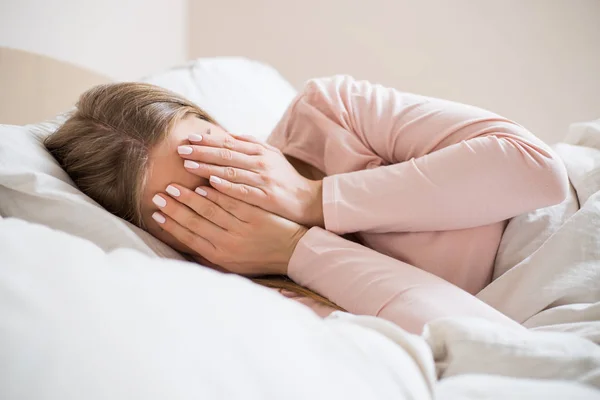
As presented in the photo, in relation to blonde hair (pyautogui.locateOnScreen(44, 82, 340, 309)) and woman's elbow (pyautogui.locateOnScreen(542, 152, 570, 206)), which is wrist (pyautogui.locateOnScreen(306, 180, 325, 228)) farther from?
woman's elbow (pyautogui.locateOnScreen(542, 152, 570, 206))

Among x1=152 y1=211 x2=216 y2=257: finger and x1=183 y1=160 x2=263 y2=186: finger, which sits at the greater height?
x1=183 y1=160 x2=263 y2=186: finger

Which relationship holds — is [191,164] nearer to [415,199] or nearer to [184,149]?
[184,149]

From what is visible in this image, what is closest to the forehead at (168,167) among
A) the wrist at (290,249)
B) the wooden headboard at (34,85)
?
the wrist at (290,249)

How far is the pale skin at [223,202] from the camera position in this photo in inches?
31.9

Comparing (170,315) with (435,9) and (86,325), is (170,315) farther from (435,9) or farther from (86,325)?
(435,9)

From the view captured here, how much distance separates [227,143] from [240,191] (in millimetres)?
81

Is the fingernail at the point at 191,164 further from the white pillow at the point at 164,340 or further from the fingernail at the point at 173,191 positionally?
the white pillow at the point at 164,340

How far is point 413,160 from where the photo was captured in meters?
0.83

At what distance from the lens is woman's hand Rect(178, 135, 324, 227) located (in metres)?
0.82

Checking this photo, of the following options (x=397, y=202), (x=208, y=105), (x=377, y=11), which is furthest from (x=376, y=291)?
(x=377, y=11)

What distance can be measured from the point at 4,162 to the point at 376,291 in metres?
0.53

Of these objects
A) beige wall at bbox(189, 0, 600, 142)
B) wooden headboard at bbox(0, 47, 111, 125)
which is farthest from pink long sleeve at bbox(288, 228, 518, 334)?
beige wall at bbox(189, 0, 600, 142)

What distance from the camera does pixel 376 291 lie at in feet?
2.47

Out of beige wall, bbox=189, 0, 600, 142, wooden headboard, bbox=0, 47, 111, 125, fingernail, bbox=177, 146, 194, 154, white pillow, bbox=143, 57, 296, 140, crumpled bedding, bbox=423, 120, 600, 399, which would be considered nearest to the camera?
crumpled bedding, bbox=423, 120, 600, 399
